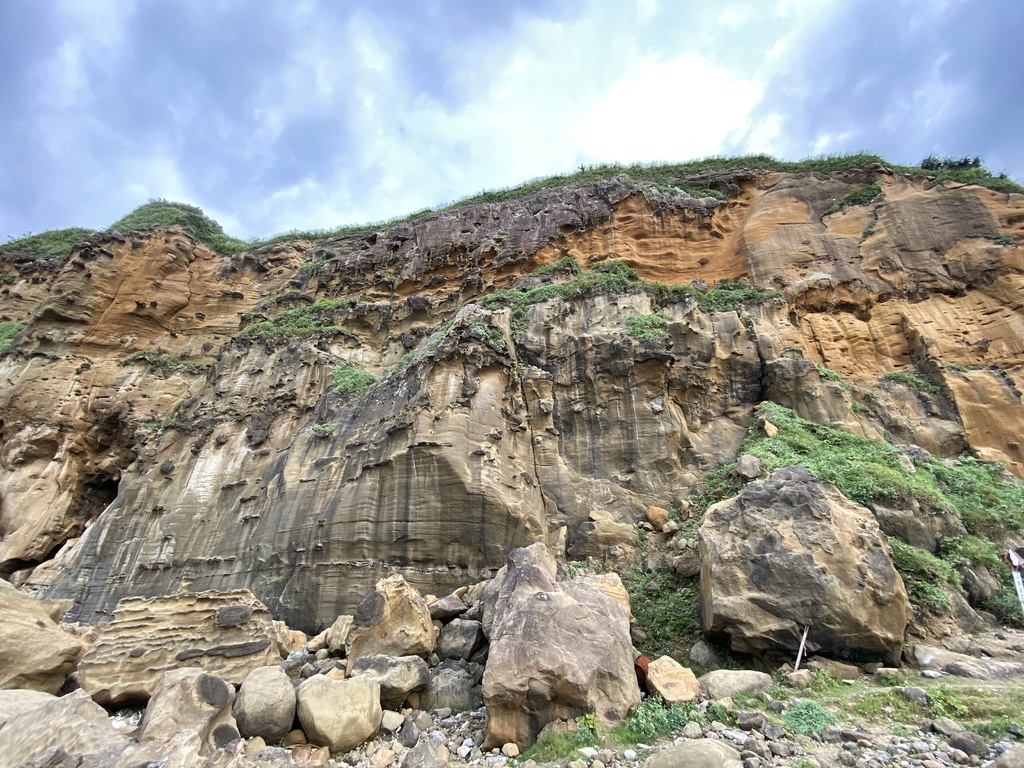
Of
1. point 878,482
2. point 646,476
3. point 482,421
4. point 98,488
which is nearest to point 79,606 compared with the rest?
point 98,488

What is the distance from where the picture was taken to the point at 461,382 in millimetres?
12961

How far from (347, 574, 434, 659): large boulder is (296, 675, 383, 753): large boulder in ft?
4.36

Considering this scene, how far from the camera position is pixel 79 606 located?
13.7m

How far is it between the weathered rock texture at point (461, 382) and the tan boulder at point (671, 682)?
4.37 meters

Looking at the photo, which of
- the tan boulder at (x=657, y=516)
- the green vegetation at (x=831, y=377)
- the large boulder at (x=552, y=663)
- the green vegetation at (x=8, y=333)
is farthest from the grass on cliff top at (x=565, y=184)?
the large boulder at (x=552, y=663)

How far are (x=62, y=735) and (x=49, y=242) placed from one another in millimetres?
36097

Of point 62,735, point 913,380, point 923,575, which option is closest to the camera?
point 62,735

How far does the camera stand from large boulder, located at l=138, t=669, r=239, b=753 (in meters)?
5.83

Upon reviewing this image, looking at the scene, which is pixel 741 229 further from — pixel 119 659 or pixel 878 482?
pixel 119 659

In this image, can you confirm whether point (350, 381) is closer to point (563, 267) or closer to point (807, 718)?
point (563, 267)

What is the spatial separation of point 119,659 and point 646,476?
1128 centimetres

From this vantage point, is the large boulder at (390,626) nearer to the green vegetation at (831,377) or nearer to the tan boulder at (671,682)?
the tan boulder at (671,682)

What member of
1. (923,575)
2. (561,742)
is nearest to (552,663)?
(561,742)

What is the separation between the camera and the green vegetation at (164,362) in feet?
Result: 68.5
